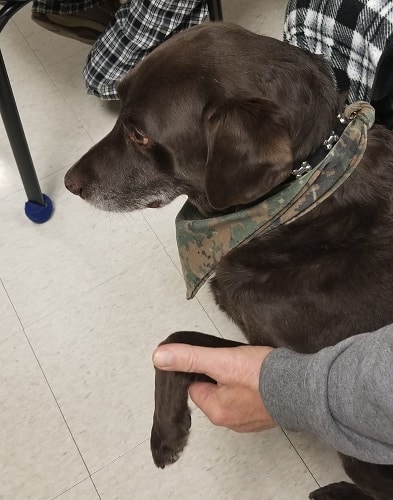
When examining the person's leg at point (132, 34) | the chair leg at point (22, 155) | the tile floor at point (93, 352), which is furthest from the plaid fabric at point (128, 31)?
the chair leg at point (22, 155)

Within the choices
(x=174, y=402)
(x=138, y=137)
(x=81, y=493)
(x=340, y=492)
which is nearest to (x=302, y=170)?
(x=138, y=137)

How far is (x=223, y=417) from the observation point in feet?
3.78

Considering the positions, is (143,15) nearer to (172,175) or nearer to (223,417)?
(172,175)

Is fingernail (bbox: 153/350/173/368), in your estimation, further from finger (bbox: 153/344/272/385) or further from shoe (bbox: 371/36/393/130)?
shoe (bbox: 371/36/393/130)

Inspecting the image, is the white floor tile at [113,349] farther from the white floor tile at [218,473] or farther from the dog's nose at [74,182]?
the dog's nose at [74,182]

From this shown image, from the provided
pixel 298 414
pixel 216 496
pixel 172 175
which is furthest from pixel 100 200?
pixel 216 496

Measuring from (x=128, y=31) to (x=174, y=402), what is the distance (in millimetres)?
1184

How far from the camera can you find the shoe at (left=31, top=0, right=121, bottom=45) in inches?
77.7

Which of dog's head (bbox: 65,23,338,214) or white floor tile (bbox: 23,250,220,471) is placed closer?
dog's head (bbox: 65,23,338,214)

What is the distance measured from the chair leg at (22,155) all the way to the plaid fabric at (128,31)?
39 cm

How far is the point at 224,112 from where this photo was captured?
3.23ft

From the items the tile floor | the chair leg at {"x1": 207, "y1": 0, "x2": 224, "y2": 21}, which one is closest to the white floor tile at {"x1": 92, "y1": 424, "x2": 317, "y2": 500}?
the tile floor

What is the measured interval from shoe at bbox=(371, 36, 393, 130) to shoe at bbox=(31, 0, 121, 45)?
107 centimetres

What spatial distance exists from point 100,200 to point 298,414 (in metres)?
0.61
